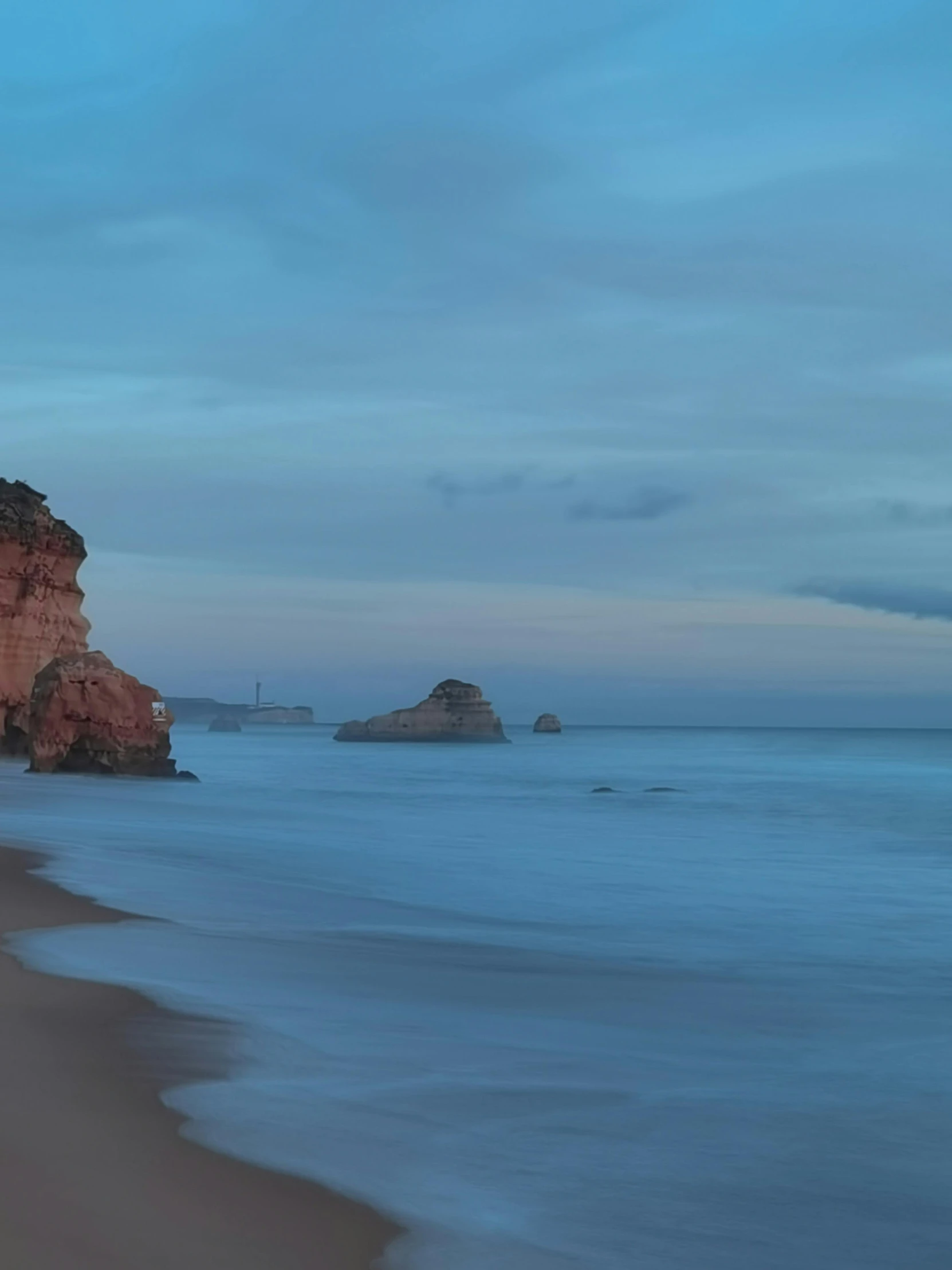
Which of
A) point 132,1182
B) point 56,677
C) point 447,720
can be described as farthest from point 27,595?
point 447,720

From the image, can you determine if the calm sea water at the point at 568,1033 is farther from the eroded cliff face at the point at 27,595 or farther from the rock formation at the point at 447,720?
the rock formation at the point at 447,720

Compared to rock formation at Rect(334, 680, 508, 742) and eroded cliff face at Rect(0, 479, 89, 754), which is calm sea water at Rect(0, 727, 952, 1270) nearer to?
eroded cliff face at Rect(0, 479, 89, 754)

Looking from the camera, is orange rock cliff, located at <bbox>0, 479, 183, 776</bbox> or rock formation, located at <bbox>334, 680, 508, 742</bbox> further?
rock formation, located at <bbox>334, 680, 508, 742</bbox>

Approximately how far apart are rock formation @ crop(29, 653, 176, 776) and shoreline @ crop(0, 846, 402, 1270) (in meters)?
34.3

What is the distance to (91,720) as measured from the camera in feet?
134

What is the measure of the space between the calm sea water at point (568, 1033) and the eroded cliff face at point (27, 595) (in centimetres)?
2352

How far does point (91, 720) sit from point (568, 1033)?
35197 mm

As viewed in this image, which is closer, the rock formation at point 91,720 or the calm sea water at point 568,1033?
the calm sea water at point 568,1033


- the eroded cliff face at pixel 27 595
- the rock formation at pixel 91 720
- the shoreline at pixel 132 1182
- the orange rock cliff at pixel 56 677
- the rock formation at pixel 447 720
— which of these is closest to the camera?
the shoreline at pixel 132 1182

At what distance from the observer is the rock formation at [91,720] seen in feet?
131

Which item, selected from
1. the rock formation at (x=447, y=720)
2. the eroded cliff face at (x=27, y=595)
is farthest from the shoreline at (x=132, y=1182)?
the rock formation at (x=447, y=720)

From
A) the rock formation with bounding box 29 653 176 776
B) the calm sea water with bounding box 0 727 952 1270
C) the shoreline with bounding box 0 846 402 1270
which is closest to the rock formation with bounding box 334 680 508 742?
the rock formation with bounding box 29 653 176 776

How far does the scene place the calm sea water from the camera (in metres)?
4.97

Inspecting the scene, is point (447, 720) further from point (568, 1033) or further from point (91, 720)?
point (568, 1033)
